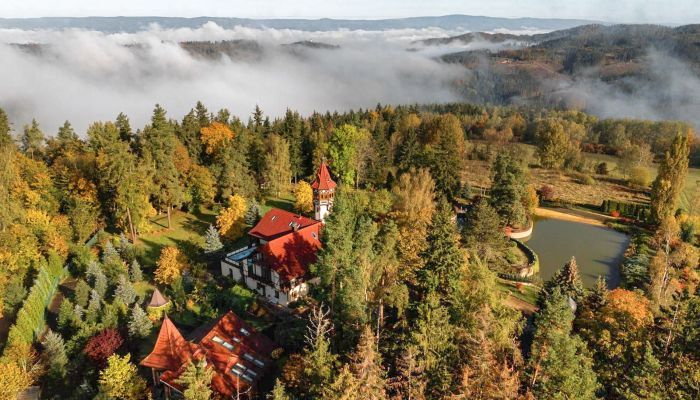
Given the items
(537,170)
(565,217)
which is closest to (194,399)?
(565,217)

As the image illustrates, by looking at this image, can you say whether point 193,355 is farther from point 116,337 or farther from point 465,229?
point 465,229

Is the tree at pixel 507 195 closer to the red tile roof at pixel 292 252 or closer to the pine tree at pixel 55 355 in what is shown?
the red tile roof at pixel 292 252

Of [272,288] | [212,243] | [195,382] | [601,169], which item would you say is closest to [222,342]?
[195,382]

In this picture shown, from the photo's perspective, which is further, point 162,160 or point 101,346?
point 162,160

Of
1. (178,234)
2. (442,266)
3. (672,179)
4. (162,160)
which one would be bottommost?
(178,234)

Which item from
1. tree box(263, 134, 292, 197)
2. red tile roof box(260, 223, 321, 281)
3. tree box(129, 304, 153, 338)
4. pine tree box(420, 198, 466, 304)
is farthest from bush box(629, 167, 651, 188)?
tree box(129, 304, 153, 338)

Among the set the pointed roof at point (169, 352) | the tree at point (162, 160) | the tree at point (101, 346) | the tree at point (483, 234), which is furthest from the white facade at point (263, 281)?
the tree at point (483, 234)

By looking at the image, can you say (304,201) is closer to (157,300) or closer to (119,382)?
(157,300)
